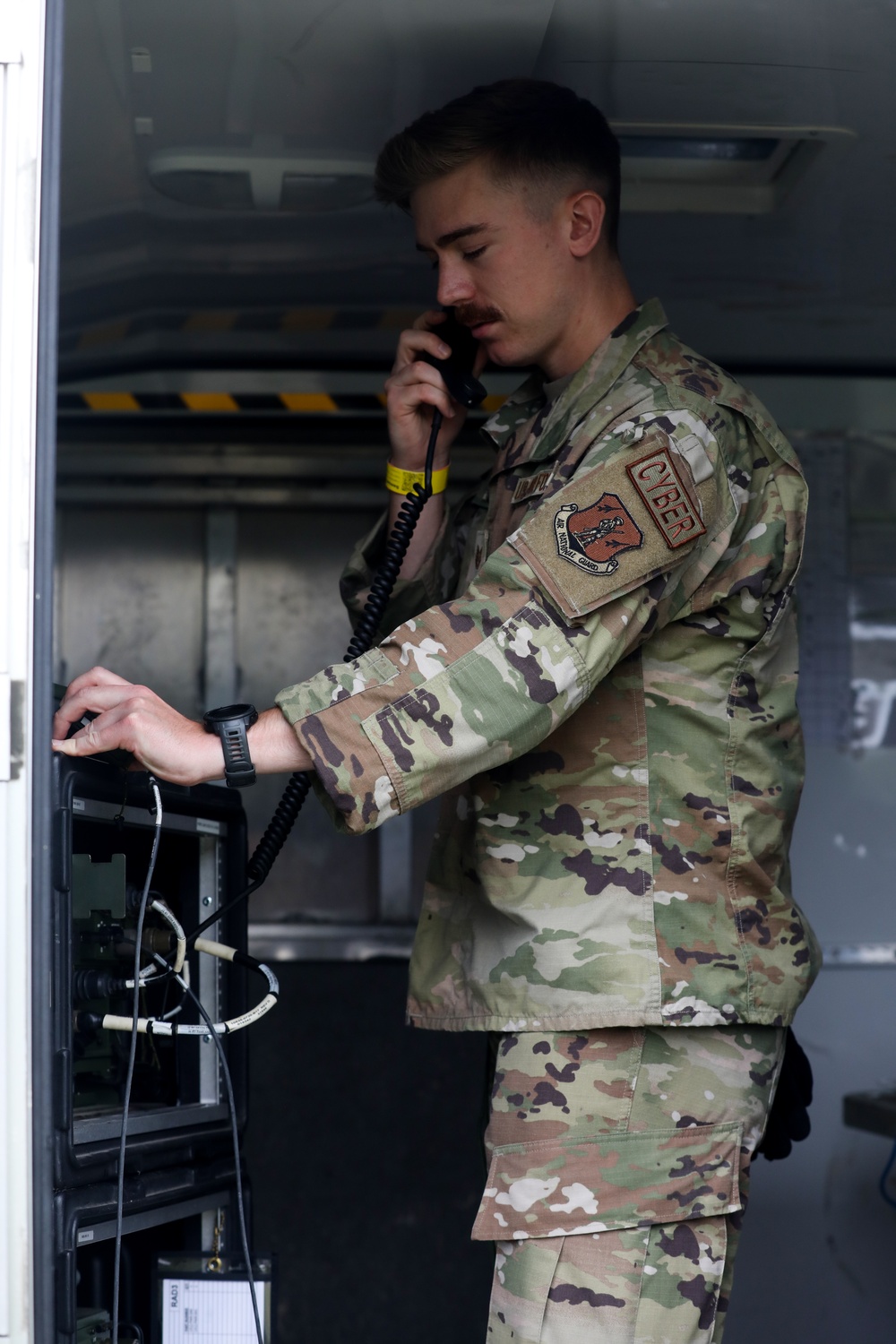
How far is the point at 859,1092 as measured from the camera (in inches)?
Result: 122

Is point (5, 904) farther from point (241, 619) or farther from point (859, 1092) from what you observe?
point (859, 1092)

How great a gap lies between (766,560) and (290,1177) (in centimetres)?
212

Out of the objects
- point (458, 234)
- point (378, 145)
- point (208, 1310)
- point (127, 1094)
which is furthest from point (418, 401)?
point (208, 1310)

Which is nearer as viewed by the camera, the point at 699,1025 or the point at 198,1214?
the point at 699,1025

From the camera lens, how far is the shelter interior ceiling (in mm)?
1957

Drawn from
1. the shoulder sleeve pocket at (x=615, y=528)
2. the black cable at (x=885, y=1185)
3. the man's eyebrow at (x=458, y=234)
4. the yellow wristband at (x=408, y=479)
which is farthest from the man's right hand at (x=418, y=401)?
the black cable at (x=885, y=1185)

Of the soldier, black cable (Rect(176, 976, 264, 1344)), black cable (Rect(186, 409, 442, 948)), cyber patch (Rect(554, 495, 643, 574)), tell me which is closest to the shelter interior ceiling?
the soldier

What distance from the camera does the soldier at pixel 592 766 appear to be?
4.98 ft

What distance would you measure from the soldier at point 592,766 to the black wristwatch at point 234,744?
2 centimetres

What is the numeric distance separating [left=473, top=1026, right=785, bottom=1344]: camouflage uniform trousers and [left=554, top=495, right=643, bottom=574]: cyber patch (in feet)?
1.92

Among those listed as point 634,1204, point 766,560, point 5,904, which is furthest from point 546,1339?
point 766,560

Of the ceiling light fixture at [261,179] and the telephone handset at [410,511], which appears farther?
the ceiling light fixture at [261,179]

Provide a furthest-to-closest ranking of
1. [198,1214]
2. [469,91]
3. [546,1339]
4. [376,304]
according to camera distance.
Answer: [376,304] < [469,91] < [198,1214] < [546,1339]

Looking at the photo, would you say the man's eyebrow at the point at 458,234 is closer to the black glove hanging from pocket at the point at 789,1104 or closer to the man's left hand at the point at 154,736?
the man's left hand at the point at 154,736
